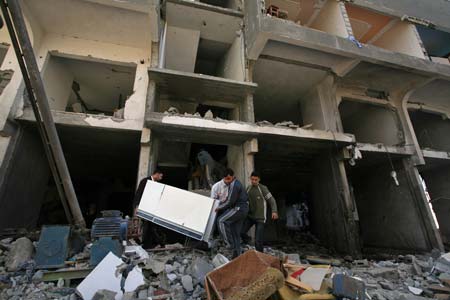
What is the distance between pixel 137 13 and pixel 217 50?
324cm

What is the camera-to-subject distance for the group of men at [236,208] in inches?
161

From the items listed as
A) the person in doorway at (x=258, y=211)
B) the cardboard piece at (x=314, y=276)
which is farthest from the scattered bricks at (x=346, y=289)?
the person in doorway at (x=258, y=211)

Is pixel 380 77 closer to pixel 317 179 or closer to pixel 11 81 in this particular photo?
pixel 317 179

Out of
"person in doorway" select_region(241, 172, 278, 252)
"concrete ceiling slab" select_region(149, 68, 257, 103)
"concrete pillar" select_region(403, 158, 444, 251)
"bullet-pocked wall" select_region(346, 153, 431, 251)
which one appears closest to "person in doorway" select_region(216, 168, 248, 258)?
"person in doorway" select_region(241, 172, 278, 252)

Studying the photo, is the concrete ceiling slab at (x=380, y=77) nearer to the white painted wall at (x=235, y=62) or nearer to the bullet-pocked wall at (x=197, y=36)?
the white painted wall at (x=235, y=62)

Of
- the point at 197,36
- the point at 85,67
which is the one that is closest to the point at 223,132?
the point at 197,36

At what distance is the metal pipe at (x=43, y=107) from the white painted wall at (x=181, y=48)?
4740mm

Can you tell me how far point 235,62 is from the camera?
24.0ft

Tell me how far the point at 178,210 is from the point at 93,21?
553 centimetres

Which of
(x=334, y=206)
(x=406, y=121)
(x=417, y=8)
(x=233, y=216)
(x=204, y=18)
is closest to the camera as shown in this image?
(x=233, y=216)

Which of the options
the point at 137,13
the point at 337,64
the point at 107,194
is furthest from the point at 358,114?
the point at 107,194

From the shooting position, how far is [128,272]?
3033mm

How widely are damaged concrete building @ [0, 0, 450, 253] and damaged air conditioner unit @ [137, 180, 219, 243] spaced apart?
1246mm

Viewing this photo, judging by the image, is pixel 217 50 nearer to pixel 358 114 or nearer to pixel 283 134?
pixel 283 134
